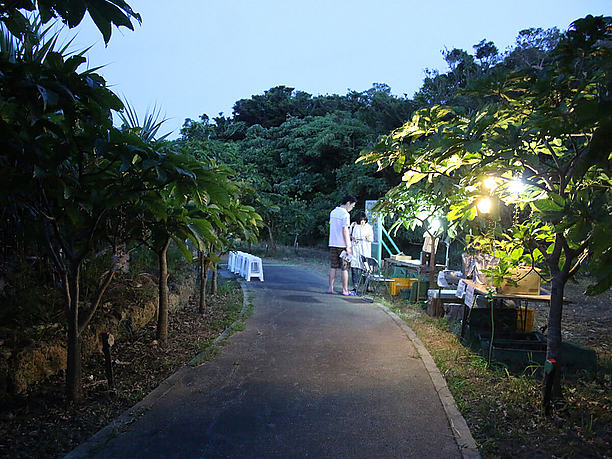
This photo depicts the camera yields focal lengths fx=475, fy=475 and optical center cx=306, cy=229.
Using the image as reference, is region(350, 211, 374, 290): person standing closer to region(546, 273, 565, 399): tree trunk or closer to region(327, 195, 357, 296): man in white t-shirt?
region(327, 195, 357, 296): man in white t-shirt

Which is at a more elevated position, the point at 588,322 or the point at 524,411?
the point at 588,322

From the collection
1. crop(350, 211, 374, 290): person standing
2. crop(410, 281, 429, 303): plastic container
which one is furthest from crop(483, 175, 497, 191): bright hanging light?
crop(350, 211, 374, 290): person standing

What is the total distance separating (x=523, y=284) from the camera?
5691mm

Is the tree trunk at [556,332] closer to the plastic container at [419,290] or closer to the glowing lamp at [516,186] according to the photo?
the glowing lamp at [516,186]

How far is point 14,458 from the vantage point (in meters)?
3.17

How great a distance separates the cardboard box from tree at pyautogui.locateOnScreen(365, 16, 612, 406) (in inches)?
23.9

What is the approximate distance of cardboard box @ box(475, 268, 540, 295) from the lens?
5.60 meters

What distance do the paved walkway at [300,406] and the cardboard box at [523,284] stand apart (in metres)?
1.28

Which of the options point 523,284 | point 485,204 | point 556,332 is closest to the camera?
point 556,332

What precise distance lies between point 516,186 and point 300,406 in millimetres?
2977

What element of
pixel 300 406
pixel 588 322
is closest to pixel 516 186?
pixel 300 406

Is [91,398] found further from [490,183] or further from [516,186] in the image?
[516,186]

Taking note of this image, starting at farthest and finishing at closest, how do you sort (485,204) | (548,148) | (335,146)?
(335,146) → (485,204) → (548,148)

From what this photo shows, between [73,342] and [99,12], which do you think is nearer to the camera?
[99,12]
